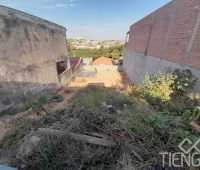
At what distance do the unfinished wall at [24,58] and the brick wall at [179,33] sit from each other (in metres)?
7.11

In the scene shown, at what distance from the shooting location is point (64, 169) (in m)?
2.30

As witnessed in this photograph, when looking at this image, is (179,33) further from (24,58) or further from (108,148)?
(24,58)

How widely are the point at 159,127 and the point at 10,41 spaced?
710 centimetres

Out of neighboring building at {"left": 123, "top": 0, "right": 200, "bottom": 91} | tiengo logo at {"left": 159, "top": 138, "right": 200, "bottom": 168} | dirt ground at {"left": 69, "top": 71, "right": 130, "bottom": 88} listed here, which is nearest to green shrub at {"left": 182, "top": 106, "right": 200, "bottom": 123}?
tiengo logo at {"left": 159, "top": 138, "right": 200, "bottom": 168}

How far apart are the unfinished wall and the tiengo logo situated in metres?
6.33

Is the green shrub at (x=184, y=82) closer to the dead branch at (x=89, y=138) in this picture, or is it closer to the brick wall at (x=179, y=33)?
the brick wall at (x=179, y=33)

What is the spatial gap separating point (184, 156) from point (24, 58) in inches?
311

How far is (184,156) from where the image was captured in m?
2.37

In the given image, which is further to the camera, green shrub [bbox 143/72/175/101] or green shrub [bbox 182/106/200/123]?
green shrub [bbox 143/72/175/101]

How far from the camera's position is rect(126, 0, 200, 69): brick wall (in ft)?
18.4

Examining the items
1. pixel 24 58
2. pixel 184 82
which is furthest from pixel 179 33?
pixel 24 58

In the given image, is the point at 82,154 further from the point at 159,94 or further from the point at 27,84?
the point at 27,84

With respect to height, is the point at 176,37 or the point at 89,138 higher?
the point at 176,37

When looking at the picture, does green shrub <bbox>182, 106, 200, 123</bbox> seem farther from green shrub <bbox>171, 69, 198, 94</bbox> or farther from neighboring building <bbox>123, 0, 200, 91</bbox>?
neighboring building <bbox>123, 0, 200, 91</bbox>
